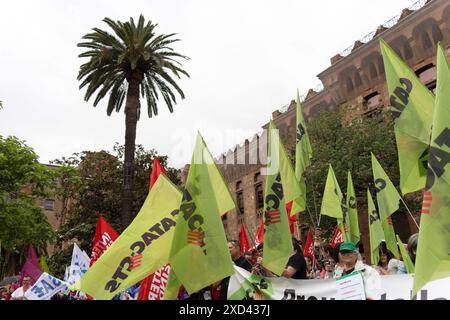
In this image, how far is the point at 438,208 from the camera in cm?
391

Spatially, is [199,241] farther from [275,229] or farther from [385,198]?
[385,198]

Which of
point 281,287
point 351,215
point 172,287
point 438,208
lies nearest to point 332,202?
point 351,215

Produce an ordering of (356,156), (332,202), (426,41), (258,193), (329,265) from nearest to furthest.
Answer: (329,265) < (332,202) < (356,156) < (426,41) < (258,193)

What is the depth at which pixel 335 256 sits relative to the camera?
732cm

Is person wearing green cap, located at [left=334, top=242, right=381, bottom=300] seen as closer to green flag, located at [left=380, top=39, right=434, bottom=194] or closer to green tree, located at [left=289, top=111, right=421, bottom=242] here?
green flag, located at [left=380, top=39, right=434, bottom=194]

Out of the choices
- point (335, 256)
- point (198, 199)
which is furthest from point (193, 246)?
point (335, 256)

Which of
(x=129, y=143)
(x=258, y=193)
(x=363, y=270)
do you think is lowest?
(x=363, y=270)

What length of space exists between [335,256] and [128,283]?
3.16 meters

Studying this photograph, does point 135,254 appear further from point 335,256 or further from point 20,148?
point 20,148

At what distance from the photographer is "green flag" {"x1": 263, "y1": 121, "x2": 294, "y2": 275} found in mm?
5844

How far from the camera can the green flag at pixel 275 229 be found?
584 centimetres

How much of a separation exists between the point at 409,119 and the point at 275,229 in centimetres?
214

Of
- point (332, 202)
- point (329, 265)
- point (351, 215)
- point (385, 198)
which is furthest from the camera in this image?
point (351, 215)

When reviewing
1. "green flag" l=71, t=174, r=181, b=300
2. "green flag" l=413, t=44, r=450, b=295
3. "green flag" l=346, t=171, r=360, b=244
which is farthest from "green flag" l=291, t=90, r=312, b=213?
"green flag" l=413, t=44, r=450, b=295
